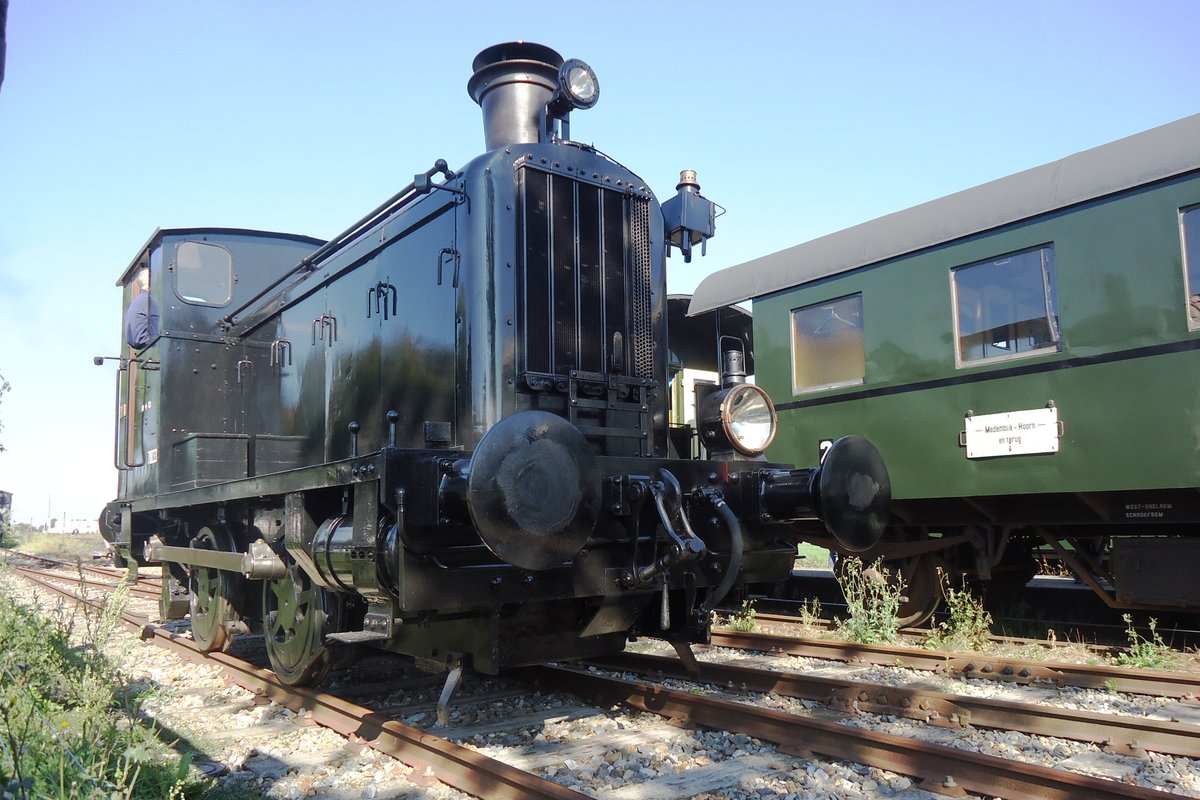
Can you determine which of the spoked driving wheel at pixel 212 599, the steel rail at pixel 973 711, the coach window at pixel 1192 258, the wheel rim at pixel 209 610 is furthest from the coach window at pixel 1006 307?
the wheel rim at pixel 209 610

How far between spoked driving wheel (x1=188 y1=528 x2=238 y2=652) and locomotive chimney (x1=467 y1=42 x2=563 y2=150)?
3.60 metres

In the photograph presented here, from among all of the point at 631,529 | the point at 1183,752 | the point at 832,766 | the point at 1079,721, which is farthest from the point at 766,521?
the point at 1183,752

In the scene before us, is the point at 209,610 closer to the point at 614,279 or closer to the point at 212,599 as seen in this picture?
the point at 212,599

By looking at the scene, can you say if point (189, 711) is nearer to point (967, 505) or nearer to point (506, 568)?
point (506, 568)

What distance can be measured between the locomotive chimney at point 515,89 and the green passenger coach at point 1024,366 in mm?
3763

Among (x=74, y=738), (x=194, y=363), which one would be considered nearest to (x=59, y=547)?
(x=194, y=363)

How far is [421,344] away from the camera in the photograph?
4742mm

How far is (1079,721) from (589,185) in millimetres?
3522

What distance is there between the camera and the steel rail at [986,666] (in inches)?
190

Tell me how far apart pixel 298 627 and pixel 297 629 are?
0.02m

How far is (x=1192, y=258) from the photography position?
18.2ft

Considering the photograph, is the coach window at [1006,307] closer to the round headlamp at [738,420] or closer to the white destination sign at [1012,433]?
the white destination sign at [1012,433]

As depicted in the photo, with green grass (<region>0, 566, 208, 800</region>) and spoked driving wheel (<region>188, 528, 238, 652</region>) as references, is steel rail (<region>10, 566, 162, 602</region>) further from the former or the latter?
green grass (<region>0, 566, 208, 800</region>)

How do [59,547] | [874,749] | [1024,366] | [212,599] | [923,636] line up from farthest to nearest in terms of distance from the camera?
[59,547], [923,636], [212,599], [1024,366], [874,749]
